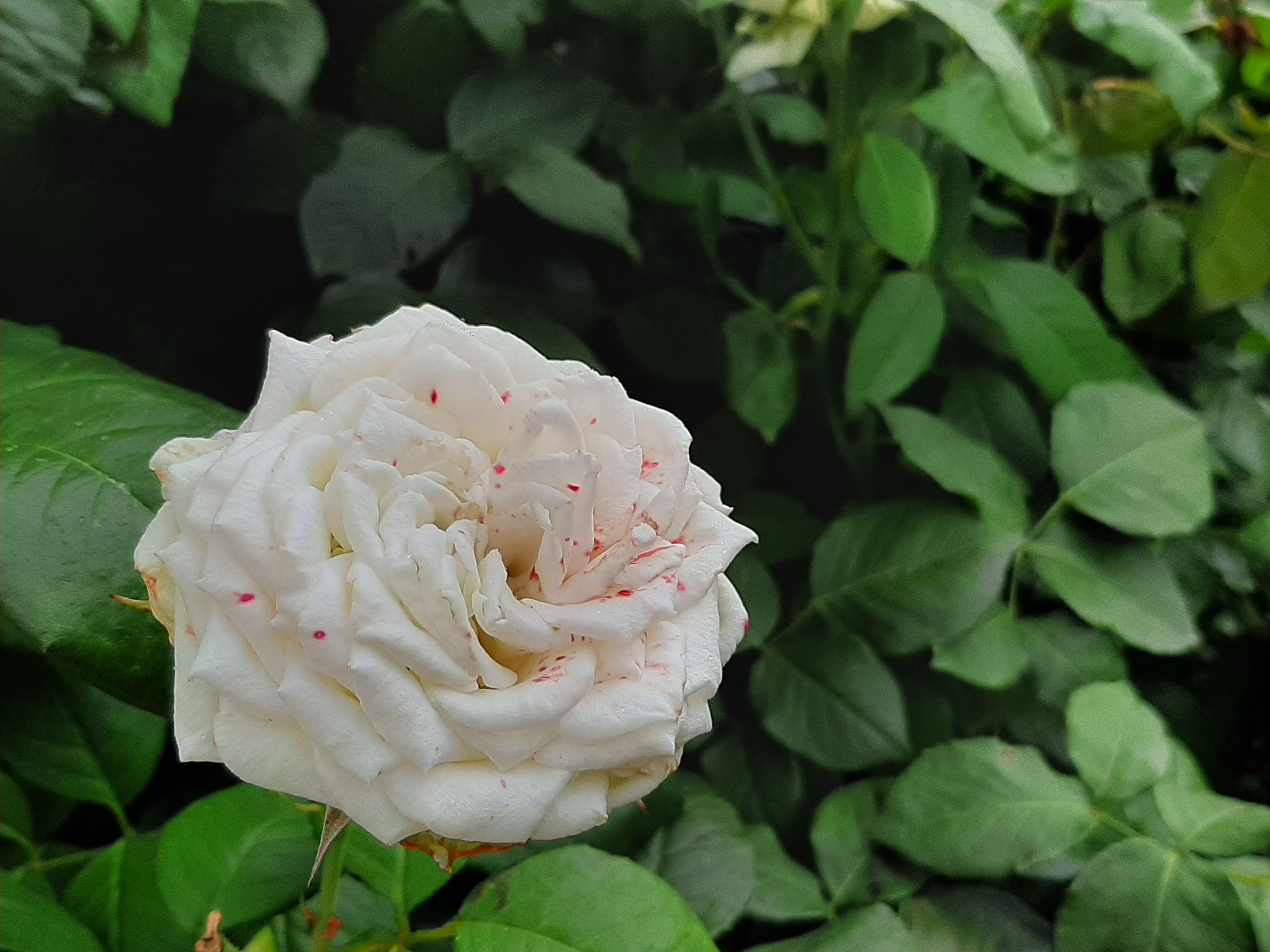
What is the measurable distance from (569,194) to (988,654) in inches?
16.5

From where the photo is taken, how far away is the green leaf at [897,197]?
0.58 metres

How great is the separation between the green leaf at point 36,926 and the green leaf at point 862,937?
339 mm

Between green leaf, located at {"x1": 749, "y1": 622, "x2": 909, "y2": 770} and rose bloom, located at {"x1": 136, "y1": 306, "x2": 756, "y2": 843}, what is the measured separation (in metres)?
0.33

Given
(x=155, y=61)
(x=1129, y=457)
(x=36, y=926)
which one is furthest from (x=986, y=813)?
(x=155, y=61)

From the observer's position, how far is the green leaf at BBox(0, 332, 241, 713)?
0.36 m

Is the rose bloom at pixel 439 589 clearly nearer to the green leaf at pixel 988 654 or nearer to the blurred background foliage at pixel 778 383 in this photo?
the blurred background foliage at pixel 778 383

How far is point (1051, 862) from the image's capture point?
20.9 inches

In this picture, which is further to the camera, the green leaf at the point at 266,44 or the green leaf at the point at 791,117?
the green leaf at the point at 791,117

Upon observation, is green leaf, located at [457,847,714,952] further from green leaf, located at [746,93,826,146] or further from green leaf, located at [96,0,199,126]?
green leaf, located at [746,93,826,146]

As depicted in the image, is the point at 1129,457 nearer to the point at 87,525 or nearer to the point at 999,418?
the point at 999,418

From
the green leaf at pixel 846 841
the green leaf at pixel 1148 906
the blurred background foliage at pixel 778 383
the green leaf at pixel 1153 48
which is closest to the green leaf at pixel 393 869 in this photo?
the blurred background foliage at pixel 778 383

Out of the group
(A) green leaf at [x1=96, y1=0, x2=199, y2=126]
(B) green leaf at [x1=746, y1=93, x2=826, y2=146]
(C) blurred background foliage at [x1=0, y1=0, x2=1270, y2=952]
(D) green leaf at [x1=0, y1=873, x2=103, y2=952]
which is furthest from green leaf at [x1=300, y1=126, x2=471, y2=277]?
(D) green leaf at [x1=0, y1=873, x2=103, y2=952]

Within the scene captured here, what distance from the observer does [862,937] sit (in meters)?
0.48

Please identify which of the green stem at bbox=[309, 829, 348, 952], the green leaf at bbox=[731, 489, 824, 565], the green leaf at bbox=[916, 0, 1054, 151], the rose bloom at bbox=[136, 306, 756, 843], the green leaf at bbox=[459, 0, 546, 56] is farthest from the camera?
the green leaf at bbox=[731, 489, 824, 565]
